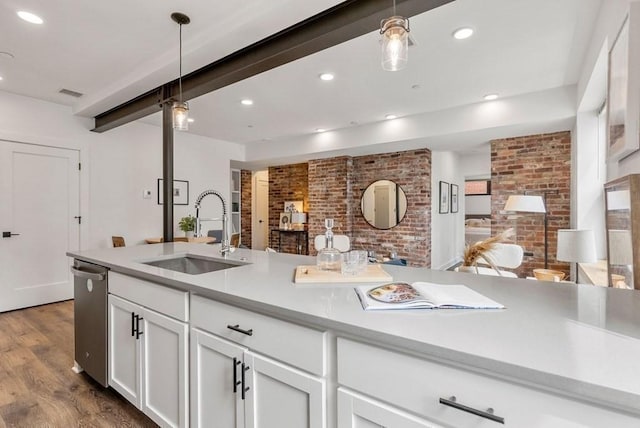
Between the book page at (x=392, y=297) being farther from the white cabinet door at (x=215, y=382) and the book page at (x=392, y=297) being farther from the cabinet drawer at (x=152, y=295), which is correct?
the cabinet drawer at (x=152, y=295)

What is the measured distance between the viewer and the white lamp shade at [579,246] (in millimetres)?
2432

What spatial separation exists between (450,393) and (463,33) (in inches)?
103

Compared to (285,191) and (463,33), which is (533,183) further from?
(285,191)

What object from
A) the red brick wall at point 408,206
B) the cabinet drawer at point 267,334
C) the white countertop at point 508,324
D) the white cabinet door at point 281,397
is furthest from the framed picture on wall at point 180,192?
the white cabinet door at point 281,397

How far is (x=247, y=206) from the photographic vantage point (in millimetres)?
7688

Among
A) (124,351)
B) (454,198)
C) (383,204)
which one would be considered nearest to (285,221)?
(383,204)

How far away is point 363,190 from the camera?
6004mm

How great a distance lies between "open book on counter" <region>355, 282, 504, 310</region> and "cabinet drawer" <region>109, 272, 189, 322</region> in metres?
0.79

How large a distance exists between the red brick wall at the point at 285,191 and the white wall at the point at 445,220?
2730mm

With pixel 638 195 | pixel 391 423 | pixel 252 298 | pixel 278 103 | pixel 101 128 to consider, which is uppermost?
pixel 278 103

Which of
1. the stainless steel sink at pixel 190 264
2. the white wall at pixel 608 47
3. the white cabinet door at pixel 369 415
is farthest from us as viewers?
the stainless steel sink at pixel 190 264

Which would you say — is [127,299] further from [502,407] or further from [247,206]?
[247,206]

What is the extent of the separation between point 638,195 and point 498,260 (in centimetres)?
243

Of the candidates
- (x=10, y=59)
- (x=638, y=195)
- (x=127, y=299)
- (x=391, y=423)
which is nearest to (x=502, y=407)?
(x=391, y=423)
